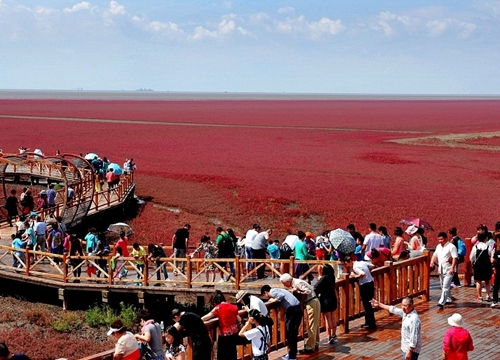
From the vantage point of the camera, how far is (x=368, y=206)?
35000 mm

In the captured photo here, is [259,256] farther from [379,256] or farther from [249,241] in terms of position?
[379,256]

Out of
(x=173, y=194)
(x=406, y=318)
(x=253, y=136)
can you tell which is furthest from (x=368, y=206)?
(x=253, y=136)

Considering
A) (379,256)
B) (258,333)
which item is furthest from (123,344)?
(379,256)

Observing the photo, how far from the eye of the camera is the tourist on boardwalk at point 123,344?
8.32m

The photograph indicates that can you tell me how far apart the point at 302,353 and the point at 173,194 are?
27429 millimetres

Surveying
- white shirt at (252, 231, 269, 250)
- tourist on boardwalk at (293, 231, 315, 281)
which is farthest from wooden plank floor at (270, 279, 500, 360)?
white shirt at (252, 231, 269, 250)

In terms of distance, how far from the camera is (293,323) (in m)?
10.1

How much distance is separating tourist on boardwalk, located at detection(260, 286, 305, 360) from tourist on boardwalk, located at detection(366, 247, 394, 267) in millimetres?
2780

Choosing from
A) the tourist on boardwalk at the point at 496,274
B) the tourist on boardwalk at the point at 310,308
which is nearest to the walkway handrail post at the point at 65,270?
the tourist on boardwalk at the point at 310,308

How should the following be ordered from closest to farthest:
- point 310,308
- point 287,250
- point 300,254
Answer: point 310,308
point 300,254
point 287,250

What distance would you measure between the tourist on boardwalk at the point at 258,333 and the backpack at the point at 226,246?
7.02 m

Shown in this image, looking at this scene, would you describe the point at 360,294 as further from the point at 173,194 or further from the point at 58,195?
the point at 173,194

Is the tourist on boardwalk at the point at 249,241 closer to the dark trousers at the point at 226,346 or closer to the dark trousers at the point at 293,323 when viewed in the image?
the dark trousers at the point at 293,323

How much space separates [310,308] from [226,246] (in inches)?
231
